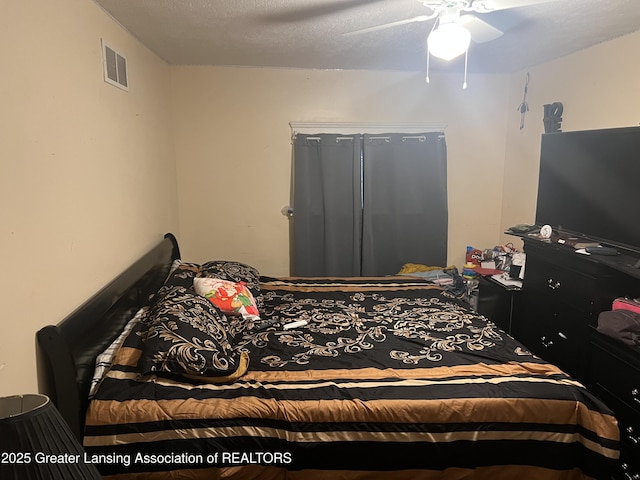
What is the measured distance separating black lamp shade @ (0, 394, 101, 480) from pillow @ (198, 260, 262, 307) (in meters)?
1.86

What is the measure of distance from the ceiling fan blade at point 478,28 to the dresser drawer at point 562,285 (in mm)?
1373

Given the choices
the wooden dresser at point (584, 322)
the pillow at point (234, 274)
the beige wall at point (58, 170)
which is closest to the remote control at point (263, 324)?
the pillow at point (234, 274)

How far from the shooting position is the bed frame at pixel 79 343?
1.65 m

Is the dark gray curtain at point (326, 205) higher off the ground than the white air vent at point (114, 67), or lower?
lower

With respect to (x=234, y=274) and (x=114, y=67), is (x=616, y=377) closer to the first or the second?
(x=234, y=274)

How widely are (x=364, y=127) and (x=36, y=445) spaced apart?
136 inches

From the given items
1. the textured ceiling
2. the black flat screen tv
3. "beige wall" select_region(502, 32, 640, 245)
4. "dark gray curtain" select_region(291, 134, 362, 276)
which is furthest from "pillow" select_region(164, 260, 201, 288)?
"beige wall" select_region(502, 32, 640, 245)

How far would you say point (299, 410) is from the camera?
5.87 ft

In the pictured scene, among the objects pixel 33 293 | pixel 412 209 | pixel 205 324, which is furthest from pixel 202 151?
pixel 33 293

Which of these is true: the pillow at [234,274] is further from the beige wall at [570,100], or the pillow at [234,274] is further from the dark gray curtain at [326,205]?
the beige wall at [570,100]

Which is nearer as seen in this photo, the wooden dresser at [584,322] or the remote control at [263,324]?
the wooden dresser at [584,322]

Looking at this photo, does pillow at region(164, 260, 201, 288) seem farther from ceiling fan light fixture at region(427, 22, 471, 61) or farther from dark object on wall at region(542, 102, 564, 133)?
dark object on wall at region(542, 102, 564, 133)

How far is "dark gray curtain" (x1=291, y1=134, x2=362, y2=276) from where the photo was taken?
3.91 m

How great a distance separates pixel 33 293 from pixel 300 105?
9.14 feet
